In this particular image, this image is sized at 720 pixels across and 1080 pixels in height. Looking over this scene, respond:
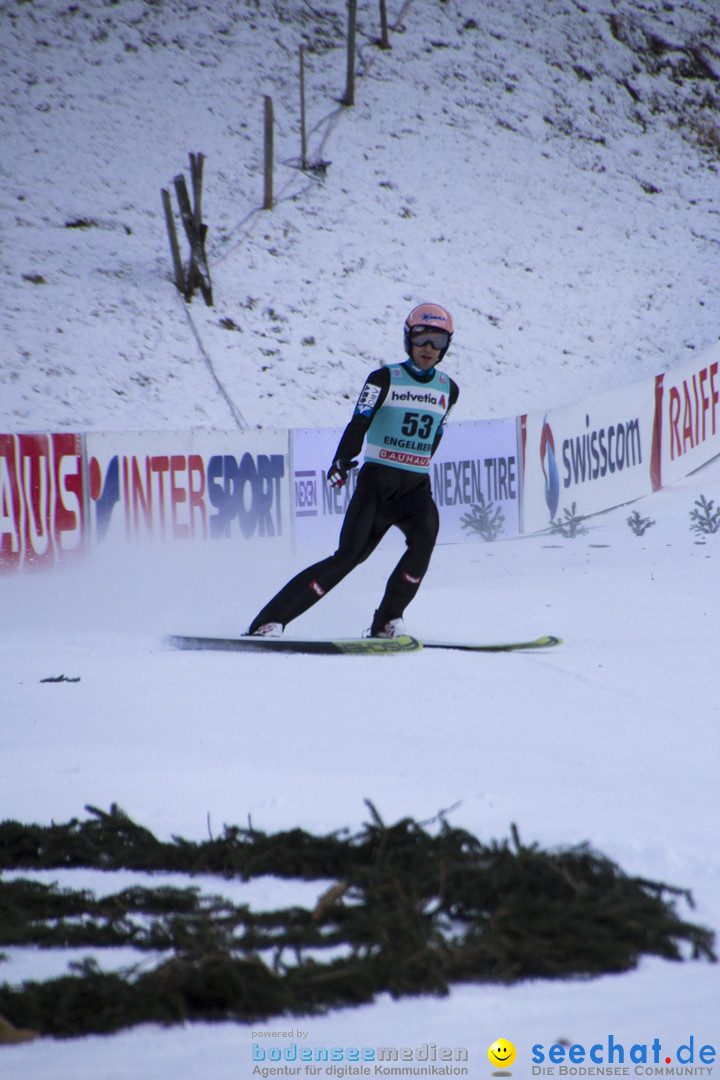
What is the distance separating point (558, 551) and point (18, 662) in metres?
6.94

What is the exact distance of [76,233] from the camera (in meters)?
19.6

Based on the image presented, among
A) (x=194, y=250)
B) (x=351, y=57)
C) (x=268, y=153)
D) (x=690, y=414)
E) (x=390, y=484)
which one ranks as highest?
(x=351, y=57)

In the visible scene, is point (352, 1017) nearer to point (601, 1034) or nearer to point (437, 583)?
point (601, 1034)

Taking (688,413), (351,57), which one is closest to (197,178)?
(688,413)

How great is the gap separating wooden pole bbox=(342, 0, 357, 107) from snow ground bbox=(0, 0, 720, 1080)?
0.98 feet

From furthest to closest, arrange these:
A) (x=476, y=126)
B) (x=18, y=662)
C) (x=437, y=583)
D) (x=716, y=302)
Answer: (x=476, y=126) → (x=716, y=302) → (x=437, y=583) → (x=18, y=662)

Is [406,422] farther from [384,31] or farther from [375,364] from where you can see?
[384,31]

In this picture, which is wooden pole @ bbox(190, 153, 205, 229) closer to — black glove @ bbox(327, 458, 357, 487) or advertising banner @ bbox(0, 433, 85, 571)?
advertising banner @ bbox(0, 433, 85, 571)

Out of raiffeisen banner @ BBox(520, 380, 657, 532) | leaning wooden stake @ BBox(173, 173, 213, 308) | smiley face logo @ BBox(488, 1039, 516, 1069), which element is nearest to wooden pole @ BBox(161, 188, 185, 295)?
leaning wooden stake @ BBox(173, 173, 213, 308)

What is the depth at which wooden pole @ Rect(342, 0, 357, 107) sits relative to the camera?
23.2 meters

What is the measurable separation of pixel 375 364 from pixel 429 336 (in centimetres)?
1355

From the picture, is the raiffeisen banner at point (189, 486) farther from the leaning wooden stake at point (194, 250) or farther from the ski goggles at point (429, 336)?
the leaning wooden stake at point (194, 250)

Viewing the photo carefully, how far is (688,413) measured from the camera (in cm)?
1448

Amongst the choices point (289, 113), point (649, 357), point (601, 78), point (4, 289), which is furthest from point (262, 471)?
point (601, 78)
